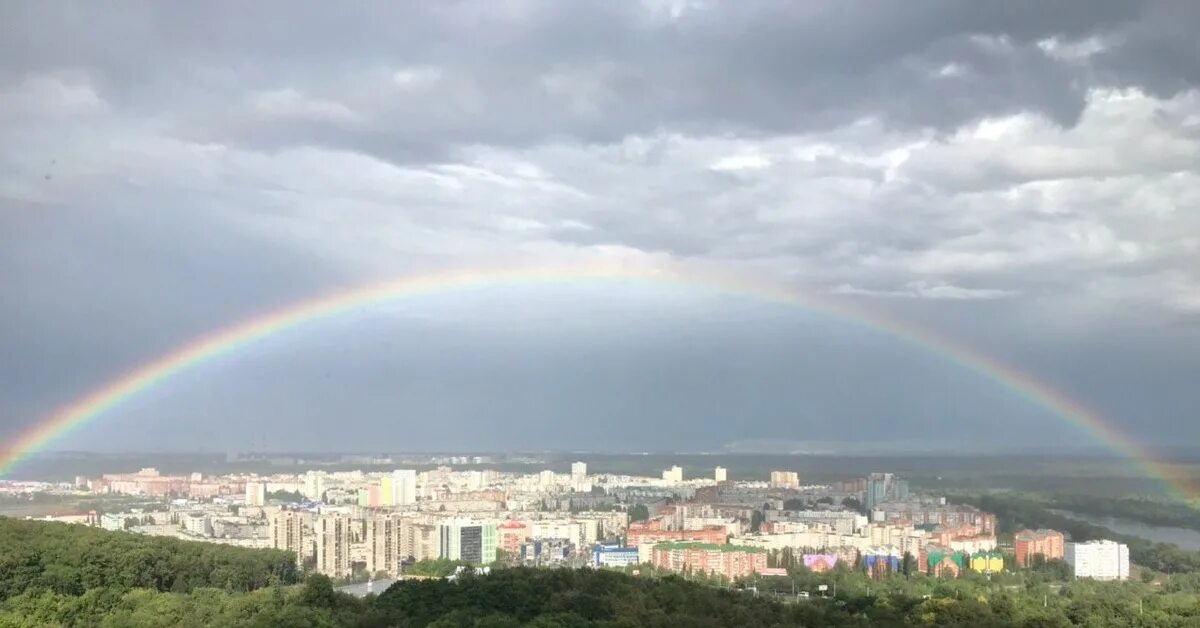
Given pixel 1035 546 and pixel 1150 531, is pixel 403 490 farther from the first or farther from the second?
pixel 1150 531

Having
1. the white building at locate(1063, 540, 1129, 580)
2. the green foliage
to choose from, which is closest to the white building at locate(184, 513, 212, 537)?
the green foliage

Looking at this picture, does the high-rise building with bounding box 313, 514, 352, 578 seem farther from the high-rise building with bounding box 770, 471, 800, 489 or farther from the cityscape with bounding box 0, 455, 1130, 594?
the high-rise building with bounding box 770, 471, 800, 489

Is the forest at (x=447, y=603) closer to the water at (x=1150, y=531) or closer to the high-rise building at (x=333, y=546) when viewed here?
the high-rise building at (x=333, y=546)

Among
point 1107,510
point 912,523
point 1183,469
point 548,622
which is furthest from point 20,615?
point 1183,469

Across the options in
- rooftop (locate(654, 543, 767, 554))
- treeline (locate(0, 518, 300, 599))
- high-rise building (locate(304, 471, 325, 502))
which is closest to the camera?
treeline (locate(0, 518, 300, 599))

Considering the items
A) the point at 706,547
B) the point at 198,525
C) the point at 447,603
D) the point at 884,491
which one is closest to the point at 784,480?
the point at 884,491

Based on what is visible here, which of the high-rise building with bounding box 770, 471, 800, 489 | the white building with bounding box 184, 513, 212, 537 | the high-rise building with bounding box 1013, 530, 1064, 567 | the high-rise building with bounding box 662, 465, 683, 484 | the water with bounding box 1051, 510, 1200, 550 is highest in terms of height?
the high-rise building with bounding box 1013, 530, 1064, 567
